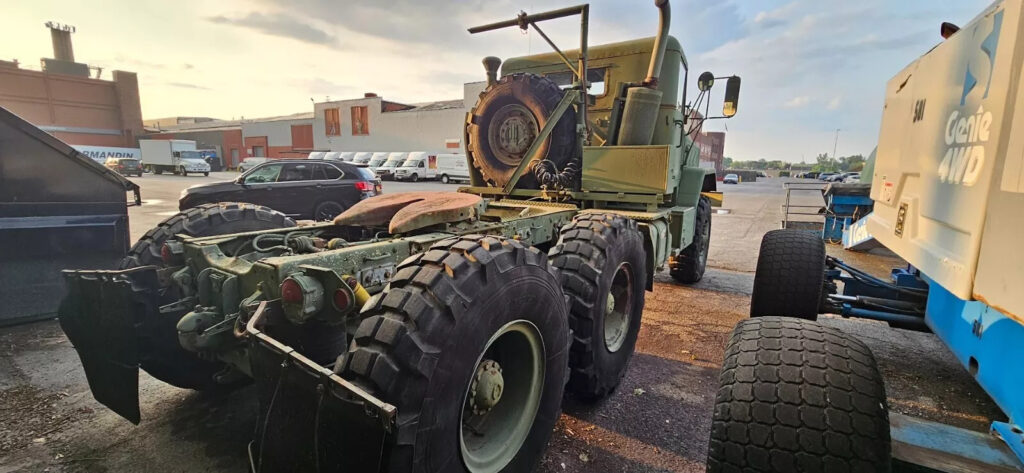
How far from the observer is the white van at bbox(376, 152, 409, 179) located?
1348 inches

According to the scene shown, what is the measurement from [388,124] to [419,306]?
43120 mm

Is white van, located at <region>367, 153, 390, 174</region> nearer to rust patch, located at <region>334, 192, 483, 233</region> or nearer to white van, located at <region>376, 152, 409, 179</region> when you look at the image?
white van, located at <region>376, 152, 409, 179</region>

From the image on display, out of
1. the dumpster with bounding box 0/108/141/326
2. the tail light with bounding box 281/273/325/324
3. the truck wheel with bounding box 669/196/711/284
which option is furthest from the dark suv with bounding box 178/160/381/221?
the tail light with bounding box 281/273/325/324

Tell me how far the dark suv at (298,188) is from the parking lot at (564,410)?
18.8 feet

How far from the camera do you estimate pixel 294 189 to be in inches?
415

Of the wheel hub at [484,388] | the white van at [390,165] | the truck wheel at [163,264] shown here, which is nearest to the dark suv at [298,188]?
the truck wheel at [163,264]

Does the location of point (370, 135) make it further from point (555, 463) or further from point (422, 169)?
point (555, 463)

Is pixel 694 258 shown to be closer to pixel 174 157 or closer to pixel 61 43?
pixel 174 157

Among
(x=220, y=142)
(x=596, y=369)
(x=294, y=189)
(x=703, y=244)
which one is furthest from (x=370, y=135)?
(x=596, y=369)

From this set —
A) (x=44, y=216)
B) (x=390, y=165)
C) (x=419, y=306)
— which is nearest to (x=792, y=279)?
(x=419, y=306)

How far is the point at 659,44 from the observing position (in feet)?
15.8

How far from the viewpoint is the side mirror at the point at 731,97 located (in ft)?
18.1

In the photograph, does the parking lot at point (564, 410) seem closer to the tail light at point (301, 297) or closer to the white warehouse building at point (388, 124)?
the tail light at point (301, 297)

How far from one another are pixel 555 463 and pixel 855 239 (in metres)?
4.80
